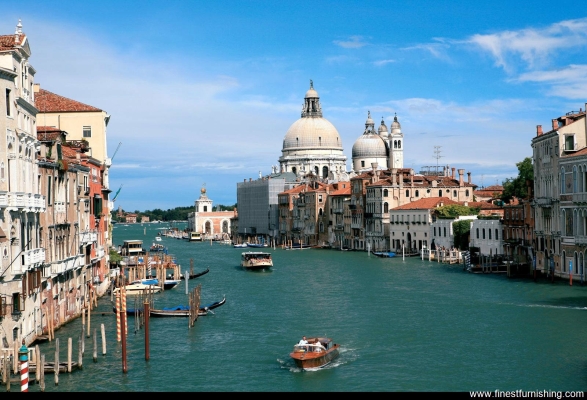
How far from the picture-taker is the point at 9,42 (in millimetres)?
14281

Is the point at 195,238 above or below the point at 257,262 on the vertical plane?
above

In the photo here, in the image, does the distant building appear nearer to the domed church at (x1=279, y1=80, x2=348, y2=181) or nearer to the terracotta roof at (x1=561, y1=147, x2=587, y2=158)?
the domed church at (x1=279, y1=80, x2=348, y2=181)

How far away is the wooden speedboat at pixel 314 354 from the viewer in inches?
539

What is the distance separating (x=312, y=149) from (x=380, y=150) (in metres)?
9.09

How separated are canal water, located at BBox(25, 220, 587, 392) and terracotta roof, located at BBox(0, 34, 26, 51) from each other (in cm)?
557

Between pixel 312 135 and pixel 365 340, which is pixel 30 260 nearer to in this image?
pixel 365 340

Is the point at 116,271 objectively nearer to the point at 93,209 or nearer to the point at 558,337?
the point at 93,209

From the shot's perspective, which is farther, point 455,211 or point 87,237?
point 455,211

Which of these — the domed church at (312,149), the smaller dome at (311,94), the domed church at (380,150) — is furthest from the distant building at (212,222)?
the domed church at (380,150)

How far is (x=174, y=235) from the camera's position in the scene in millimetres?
98250

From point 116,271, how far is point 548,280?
15.5 metres

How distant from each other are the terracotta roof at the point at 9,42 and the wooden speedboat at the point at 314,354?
7398mm

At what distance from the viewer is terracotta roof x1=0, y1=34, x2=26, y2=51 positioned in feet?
45.2

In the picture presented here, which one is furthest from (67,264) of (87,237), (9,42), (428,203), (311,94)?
(311,94)
